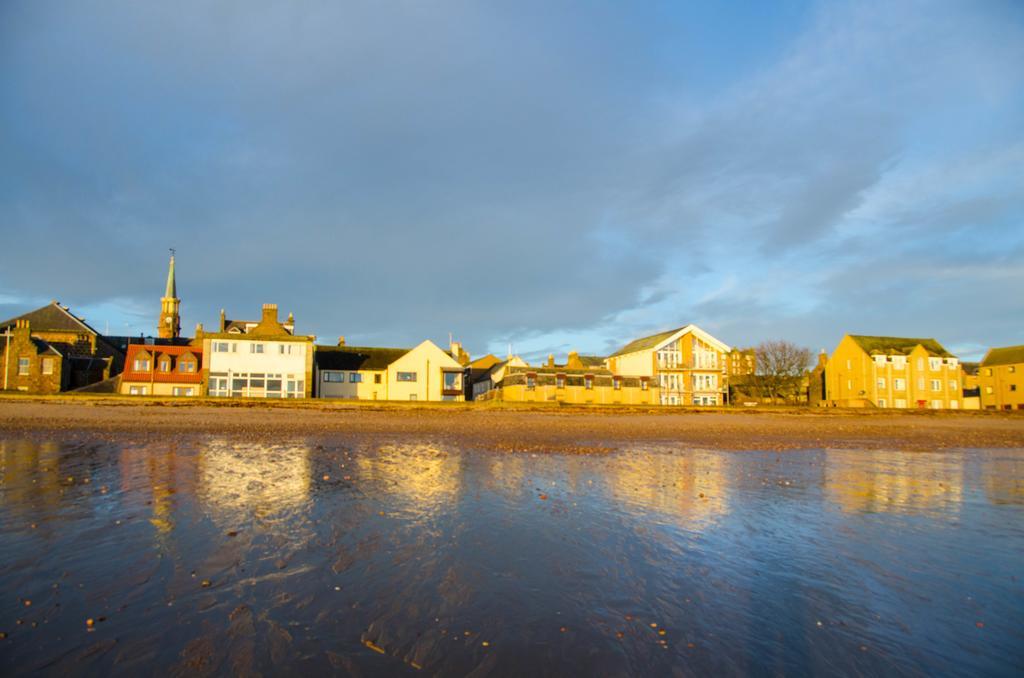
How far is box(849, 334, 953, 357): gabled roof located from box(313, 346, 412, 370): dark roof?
7452cm

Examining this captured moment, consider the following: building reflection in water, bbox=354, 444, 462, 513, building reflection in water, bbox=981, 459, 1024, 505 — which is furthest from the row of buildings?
building reflection in water, bbox=981, 459, 1024, 505

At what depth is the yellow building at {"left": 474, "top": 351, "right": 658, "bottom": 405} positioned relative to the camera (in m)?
72.4

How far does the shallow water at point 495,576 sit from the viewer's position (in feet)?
19.3

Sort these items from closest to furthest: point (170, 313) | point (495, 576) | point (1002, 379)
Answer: point (495, 576), point (1002, 379), point (170, 313)

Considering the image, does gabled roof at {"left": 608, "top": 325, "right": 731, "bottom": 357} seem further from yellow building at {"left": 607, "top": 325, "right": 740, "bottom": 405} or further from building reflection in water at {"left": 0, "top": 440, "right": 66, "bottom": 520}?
building reflection in water at {"left": 0, "top": 440, "right": 66, "bottom": 520}

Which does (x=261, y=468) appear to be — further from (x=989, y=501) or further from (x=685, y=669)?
(x=989, y=501)

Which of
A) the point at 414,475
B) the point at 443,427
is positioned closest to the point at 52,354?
the point at 443,427

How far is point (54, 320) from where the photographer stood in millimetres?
78688

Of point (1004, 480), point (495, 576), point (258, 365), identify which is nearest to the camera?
point (495, 576)

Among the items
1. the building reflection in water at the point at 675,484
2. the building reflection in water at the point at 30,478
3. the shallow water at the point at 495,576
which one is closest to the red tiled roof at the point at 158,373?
the building reflection in water at the point at 30,478

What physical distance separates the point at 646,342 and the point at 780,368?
2500 centimetres

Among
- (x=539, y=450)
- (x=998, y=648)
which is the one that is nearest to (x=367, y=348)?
(x=539, y=450)

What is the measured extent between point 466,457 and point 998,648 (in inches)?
679

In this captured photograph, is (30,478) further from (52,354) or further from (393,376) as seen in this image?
(52,354)
